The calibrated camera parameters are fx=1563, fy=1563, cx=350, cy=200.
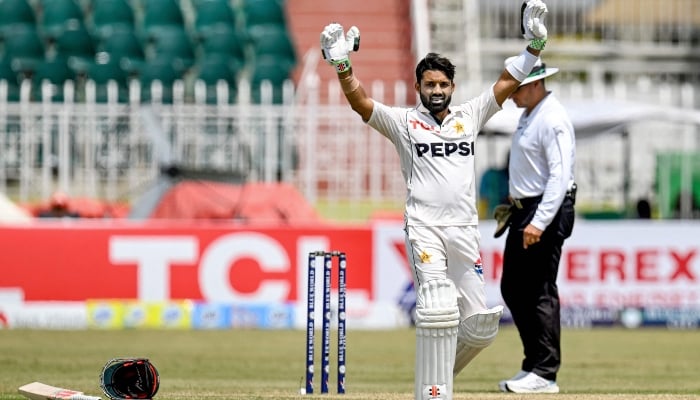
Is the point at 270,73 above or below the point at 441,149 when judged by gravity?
above

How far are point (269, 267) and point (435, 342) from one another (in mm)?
8480

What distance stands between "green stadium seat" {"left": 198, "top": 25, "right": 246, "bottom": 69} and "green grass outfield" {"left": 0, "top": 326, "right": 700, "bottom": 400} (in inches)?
394

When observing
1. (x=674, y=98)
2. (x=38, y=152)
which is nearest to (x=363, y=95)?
(x=38, y=152)

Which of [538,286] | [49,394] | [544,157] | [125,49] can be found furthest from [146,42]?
[49,394]

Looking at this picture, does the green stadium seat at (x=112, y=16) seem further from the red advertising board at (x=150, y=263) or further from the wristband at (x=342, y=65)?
the wristband at (x=342, y=65)

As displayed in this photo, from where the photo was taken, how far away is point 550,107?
10070 mm

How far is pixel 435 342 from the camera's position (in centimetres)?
777

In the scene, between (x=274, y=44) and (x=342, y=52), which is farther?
(x=274, y=44)

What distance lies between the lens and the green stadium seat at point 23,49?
24422 millimetres

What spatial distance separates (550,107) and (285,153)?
9.12 meters

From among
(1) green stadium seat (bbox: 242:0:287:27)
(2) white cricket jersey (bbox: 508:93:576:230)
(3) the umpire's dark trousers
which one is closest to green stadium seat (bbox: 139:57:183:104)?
(1) green stadium seat (bbox: 242:0:287:27)

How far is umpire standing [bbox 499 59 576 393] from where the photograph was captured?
991cm

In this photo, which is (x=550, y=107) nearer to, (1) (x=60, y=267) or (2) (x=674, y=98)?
(1) (x=60, y=267)

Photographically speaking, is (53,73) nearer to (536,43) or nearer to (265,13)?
(265,13)
